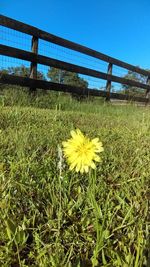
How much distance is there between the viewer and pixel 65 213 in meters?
1.26

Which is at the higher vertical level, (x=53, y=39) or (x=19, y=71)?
(x=53, y=39)

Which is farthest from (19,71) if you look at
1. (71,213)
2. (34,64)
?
(71,213)

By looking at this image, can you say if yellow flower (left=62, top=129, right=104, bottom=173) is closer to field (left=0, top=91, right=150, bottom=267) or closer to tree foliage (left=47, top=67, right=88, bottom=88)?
field (left=0, top=91, right=150, bottom=267)

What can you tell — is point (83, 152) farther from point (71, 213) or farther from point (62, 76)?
point (62, 76)

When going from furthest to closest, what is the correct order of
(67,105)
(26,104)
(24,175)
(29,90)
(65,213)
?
(29,90), (67,105), (26,104), (24,175), (65,213)

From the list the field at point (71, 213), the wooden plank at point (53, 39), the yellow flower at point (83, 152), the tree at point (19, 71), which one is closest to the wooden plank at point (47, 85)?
the tree at point (19, 71)

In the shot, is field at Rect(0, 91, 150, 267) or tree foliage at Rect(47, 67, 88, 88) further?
tree foliage at Rect(47, 67, 88, 88)

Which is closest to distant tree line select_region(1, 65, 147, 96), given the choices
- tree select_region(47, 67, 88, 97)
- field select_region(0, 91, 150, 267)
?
tree select_region(47, 67, 88, 97)

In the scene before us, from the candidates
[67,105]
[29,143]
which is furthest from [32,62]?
[29,143]

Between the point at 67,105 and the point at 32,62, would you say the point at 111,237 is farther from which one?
the point at 32,62

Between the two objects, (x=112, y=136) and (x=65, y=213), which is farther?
(x=112, y=136)

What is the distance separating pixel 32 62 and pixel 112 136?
4024 millimetres

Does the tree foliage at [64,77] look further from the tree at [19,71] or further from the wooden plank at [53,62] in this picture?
the wooden plank at [53,62]

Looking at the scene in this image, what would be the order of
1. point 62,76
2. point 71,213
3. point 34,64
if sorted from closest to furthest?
1. point 71,213
2. point 34,64
3. point 62,76
